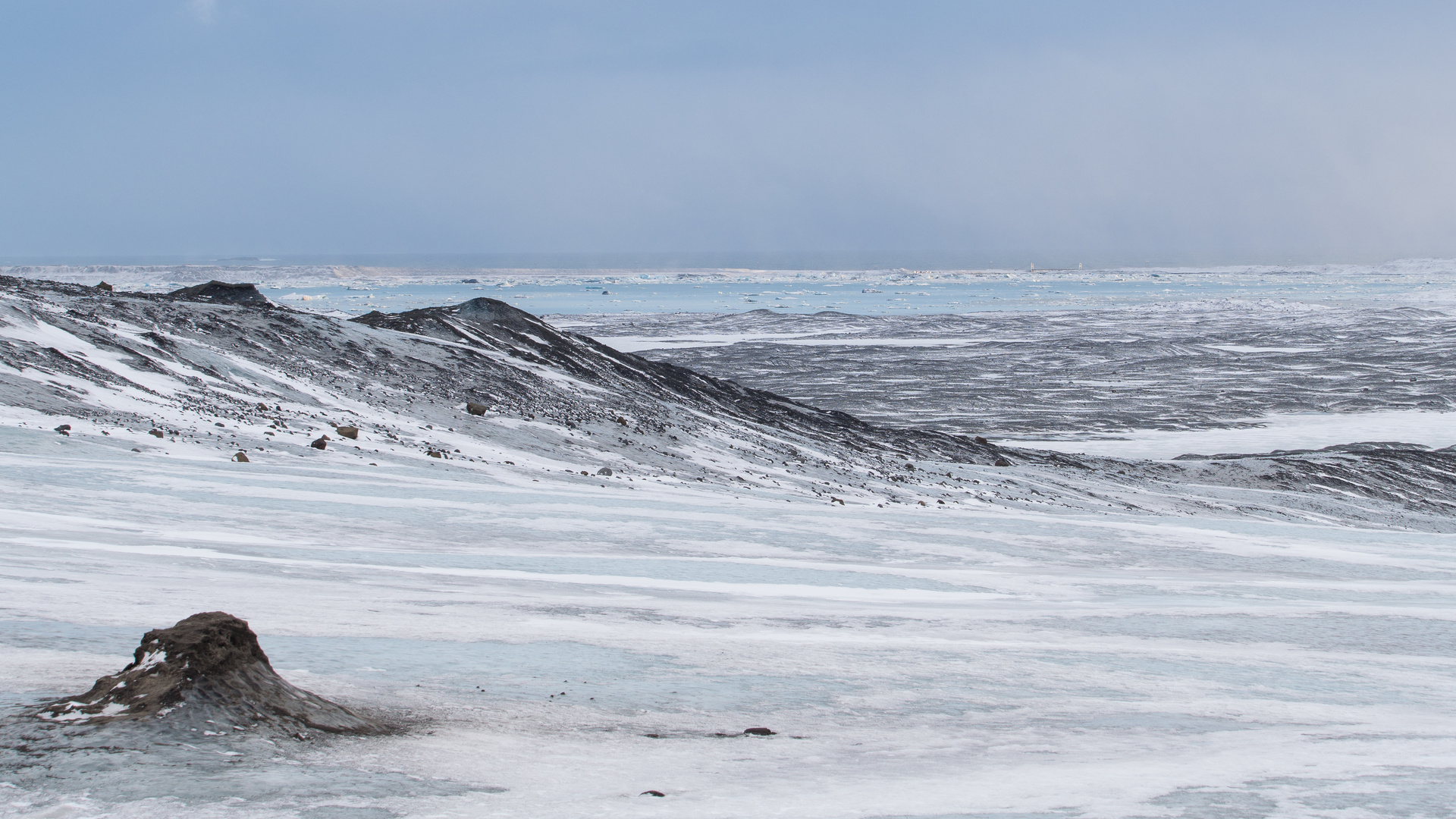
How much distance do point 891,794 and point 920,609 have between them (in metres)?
3.56

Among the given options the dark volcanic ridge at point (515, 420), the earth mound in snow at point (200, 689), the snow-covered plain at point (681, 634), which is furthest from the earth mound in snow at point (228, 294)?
the earth mound in snow at point (200, 689)

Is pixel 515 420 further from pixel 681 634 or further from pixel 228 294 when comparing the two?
pixel 681 634

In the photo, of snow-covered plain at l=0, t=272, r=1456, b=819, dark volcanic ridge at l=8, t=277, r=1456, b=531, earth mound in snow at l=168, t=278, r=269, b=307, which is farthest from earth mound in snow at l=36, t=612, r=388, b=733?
earth mound in snow at l=168, t=278, r=269, b=307

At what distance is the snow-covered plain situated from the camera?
3.51 m

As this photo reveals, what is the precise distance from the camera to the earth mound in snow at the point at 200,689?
11.7ft

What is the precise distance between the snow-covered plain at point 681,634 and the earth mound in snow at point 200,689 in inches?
7.1

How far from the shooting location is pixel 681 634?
5.82m

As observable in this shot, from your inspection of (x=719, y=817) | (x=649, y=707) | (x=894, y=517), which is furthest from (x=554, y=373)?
(x=719, y=817)

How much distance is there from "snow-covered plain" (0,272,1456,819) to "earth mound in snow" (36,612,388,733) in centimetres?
18

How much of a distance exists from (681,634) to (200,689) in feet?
8.72

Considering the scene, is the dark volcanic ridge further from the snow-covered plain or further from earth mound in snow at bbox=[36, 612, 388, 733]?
earth mound in snow at bbox=[36, 612, 388, 733]

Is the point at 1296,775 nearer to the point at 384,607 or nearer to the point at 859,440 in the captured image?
the point at 384,607

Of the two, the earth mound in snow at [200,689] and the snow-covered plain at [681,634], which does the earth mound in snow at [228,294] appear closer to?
the snow-covered plain at [681,634]

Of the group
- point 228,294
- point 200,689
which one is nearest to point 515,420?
point 228,294
